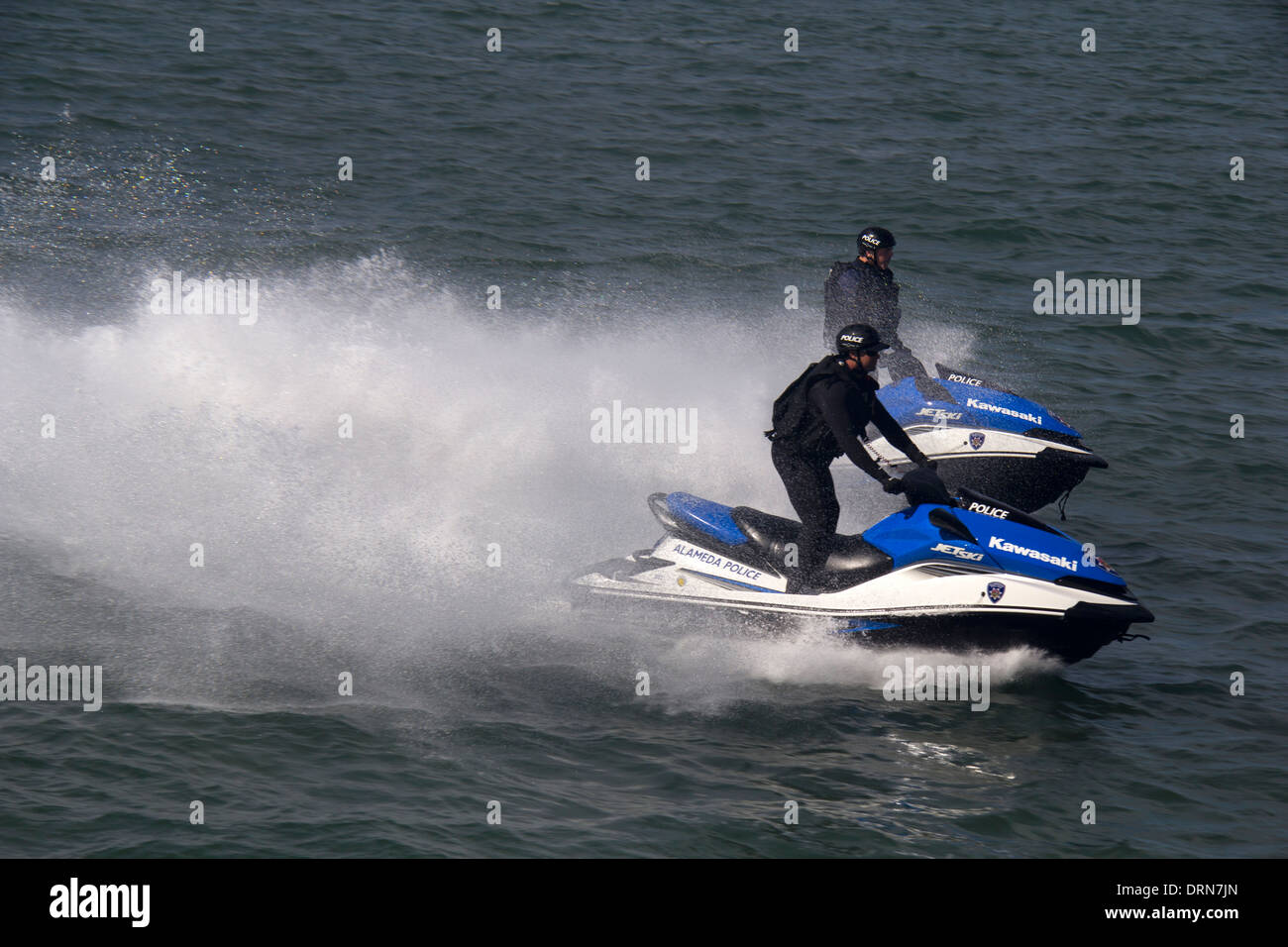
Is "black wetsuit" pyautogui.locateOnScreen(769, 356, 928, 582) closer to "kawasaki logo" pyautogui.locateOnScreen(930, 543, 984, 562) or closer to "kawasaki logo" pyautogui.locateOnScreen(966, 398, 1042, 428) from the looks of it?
"kawasaki logo" pyautogui.locateOnScreen(930, 543, 984, 562)

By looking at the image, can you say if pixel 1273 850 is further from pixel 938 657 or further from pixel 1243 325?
pixel 1243 325

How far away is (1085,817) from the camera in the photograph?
7750 mm

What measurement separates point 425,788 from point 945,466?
19.4 feet

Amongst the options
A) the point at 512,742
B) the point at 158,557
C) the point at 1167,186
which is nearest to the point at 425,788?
the point at 512,742

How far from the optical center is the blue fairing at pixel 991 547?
29.2 ft

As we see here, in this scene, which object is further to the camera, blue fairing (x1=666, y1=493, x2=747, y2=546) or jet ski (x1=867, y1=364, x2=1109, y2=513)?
jet ski (x1=867, y1=364, x2=1109, y2=513)

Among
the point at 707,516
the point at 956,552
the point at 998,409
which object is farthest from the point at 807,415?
the point at 998,409

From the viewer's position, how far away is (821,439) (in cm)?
909

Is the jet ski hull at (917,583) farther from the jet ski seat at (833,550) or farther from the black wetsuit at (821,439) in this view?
the black wetsuit at (821,439)

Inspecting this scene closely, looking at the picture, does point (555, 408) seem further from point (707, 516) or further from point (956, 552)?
point (956, 552)

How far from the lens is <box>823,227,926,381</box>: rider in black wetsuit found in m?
11.8

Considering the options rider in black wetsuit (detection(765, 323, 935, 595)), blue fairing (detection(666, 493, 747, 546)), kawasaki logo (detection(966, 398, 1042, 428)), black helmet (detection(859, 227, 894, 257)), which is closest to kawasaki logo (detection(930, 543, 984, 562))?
rider in black wetsuit (detection(765, 323, 935, 595))

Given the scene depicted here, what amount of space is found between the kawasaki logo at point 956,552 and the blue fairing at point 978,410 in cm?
298

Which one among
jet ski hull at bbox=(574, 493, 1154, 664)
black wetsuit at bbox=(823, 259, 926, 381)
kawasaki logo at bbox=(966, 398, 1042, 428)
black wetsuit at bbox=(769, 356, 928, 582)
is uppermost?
black wetsuit at bbox=(823, 259, 926, 381)
